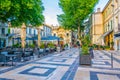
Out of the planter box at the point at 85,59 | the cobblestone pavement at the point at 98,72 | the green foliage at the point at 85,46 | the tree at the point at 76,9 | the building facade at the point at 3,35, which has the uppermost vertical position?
the tree at the point at 76,9

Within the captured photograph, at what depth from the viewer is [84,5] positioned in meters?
35.5

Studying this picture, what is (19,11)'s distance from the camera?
17.5 m

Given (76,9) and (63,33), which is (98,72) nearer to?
(76,9)

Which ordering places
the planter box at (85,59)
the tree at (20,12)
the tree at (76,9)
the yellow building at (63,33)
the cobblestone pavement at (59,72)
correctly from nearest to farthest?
the cobblestone pavement at (59,72) < the planter box at (85,59) < the tree at (20,12) < the tree at (76,9) < the yellow building at (63,33)

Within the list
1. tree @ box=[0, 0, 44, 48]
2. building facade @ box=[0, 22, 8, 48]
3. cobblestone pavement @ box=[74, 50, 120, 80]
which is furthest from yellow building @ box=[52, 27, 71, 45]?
cobblestone pavement @ box=[74, 50, 120, 80]

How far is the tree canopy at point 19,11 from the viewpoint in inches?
615

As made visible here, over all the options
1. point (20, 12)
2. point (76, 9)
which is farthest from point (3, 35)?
point (20, 12)

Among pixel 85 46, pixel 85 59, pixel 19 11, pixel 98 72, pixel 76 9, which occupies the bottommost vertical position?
pixel 98 72

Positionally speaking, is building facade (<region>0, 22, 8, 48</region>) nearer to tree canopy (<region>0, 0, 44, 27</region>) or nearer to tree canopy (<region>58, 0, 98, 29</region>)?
tree canopy (<region>58, 0, 98, 29</region>)

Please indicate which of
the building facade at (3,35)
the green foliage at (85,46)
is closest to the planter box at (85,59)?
the green foliage at (85,46)

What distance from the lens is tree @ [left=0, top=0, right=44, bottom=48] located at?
1594 cm

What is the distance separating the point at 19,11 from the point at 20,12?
58cm

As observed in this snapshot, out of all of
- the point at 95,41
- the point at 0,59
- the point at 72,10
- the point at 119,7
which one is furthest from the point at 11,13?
the point at 95,41

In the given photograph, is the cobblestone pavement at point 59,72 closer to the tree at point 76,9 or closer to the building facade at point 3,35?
the tree at point 76,9
